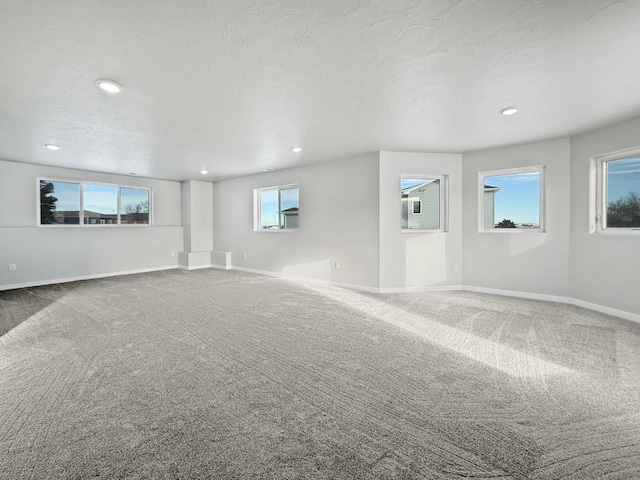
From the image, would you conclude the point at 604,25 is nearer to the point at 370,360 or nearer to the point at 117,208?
A: the point at 370,360

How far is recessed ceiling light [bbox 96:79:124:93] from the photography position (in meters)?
2.52

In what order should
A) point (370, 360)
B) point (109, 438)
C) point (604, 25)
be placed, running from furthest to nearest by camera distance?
1. point (370, 360)
2. point (604, 25)
3. point (109, 438)

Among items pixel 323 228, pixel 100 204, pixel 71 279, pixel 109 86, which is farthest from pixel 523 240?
pixel 71 279

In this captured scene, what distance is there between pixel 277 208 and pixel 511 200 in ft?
15.5

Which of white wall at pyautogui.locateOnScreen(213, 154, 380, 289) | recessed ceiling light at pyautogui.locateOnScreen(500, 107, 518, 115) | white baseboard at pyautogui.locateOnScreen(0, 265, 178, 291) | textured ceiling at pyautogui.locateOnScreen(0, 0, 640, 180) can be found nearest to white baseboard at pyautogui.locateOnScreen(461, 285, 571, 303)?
white wall at pyautogui.locateOnScreen(213, 154, 380, 289)

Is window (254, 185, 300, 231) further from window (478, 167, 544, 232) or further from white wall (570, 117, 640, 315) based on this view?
white wall (570, 117, 640, 315)

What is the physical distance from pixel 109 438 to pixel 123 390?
520mm

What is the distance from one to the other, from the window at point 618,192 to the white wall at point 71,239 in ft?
29.0

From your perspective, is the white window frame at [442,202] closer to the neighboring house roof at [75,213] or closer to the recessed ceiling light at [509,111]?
the recessed ceiling light at [509,111]

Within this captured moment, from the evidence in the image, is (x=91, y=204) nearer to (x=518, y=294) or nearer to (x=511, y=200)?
(x=511, y=200)

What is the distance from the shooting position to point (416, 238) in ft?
16.8

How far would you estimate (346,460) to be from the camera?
1423mm

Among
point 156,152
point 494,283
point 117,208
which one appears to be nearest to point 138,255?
point 117,208

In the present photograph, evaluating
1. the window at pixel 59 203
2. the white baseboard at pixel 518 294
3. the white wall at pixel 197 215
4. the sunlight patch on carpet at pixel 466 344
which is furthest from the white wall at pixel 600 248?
the window at pixel 59 203
